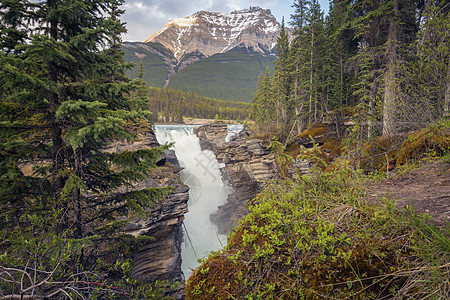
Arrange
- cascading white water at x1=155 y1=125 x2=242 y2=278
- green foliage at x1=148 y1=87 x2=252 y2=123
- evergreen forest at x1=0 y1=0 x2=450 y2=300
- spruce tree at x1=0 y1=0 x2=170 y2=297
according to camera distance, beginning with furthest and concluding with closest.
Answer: green foliage at x1=148 y1=87 x2=252 y2=123
cascading white water at x1=155 y1=125 x2=242 y2=278
spruce tree at x1=0 y1=0 x2=170 y2=297
evergreen forest at x1=0 y1=0 x2=450 y2=300

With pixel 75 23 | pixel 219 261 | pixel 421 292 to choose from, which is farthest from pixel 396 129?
pixel 75 23

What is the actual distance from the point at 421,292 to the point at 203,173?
29510 millimetres

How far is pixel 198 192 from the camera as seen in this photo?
27922mm

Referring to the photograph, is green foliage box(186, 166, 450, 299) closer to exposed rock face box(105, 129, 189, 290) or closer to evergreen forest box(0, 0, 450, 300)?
evergreen forest box(0, 0, 450, 300)

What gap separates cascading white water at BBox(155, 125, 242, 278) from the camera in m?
18.9

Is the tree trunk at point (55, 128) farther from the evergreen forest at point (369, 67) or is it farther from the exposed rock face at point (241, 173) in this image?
the exposed rock face at point (241, 173)

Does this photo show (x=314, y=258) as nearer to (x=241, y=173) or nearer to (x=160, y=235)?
(x=160, y=235)

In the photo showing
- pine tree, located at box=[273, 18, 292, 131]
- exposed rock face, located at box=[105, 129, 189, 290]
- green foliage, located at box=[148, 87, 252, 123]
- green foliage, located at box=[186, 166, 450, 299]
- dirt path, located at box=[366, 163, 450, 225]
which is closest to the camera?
green foliage, located at box=[186, 166, 450, 299]

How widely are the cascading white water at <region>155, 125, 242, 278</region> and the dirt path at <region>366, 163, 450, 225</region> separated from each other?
17056 millimetres

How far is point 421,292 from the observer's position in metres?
1.29

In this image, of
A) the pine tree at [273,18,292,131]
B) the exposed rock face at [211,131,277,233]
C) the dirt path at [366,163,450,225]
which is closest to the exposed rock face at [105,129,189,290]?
the dirt path at [366,163,450,225]

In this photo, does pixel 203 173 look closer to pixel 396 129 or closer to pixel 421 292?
pixel 396 129

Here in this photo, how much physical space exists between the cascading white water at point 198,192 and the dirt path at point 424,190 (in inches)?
671

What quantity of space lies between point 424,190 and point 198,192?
1046 inches
